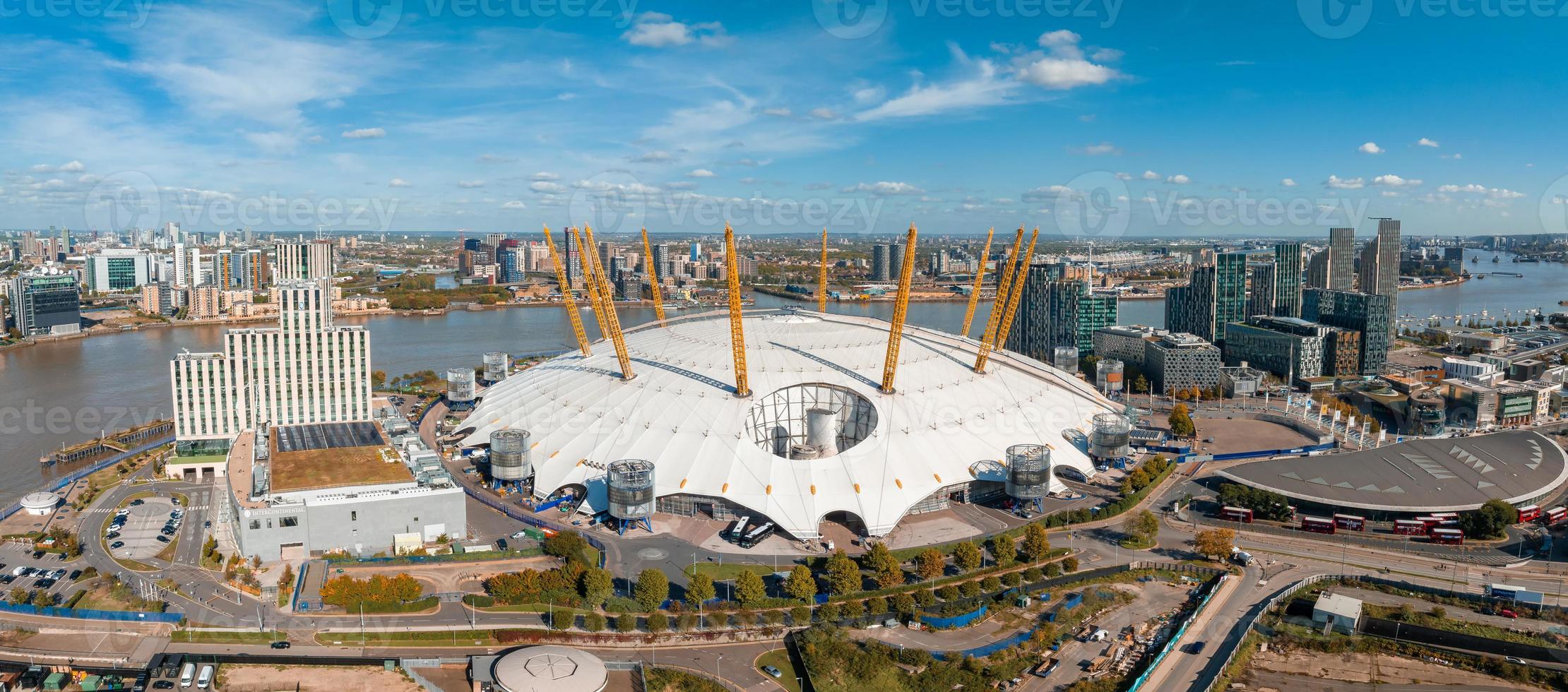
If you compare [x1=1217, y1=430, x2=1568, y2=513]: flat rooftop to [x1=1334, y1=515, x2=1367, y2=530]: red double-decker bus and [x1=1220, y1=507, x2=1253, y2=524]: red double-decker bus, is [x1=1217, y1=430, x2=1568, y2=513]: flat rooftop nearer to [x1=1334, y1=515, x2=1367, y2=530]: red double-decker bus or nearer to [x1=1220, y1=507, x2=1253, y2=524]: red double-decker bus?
[x1=1334, y1=515, x2=1367, y2=530]: red double-decker bus

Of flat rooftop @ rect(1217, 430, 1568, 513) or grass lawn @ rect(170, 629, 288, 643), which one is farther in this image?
flat rooftop @ rect(1217, 430, 1568, 513)

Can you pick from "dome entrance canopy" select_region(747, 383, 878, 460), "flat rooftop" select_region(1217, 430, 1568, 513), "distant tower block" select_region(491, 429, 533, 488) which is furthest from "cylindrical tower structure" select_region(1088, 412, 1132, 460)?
Answer: "distant tower block" select_region(491, 429, 533, 488)

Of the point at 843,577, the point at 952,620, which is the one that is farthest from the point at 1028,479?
the point at 843,577

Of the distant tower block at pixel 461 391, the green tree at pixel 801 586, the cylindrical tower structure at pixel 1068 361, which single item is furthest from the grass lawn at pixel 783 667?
the cylindrical tower structure at pixel 1068 361

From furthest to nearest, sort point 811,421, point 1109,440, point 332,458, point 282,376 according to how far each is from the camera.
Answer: point 282,376
point 1109,440
point 811,421
point 332,458

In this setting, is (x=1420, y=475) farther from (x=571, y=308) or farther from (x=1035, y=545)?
(x=571, y=308)

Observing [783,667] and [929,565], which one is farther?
[929,565]

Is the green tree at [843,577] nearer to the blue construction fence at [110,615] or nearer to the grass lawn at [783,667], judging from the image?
the grass lawn at [783,667]

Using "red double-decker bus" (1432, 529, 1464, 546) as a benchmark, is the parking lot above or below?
below
